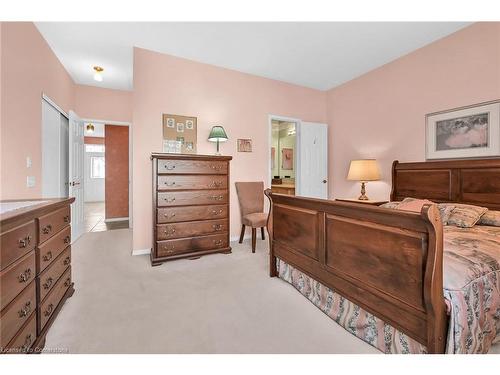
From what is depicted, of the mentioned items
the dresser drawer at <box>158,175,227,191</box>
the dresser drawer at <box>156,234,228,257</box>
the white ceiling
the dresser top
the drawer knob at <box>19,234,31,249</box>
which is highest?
the white ceiling

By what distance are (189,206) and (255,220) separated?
100 centimetres

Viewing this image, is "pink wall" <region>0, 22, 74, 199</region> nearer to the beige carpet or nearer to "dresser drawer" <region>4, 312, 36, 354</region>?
the beige carpet

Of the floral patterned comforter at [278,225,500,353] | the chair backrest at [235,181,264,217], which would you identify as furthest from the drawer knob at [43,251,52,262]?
the chair backrest at [235,181,264,217]

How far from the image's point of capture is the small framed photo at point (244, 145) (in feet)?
13.4

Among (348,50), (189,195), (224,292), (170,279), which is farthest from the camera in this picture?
→ (348,50)

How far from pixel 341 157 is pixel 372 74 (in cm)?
147

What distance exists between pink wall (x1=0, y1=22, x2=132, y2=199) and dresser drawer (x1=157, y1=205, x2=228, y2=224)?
4.59 ft

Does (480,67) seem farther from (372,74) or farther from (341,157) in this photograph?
(341,157)

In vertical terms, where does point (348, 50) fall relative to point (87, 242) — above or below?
above

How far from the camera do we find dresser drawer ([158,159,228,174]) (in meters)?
2.97

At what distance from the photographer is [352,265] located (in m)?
1.63

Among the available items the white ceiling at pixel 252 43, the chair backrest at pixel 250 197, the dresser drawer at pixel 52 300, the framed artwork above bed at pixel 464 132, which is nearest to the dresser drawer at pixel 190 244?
the chair backrest at pixel 250 197

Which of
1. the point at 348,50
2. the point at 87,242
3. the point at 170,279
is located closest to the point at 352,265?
the point at 170,279

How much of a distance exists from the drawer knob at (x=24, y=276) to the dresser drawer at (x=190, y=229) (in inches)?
62.0
